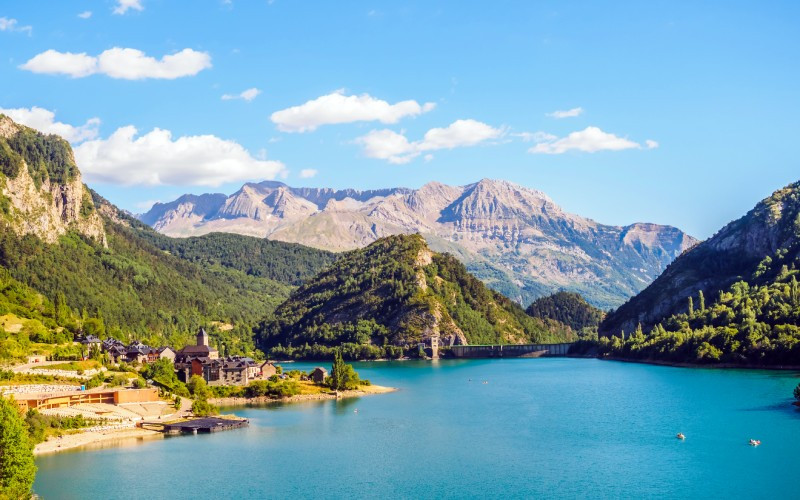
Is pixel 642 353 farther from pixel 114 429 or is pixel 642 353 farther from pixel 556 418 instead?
pixel 114 429

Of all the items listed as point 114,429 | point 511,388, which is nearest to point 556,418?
point 511,388

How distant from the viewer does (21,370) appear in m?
111

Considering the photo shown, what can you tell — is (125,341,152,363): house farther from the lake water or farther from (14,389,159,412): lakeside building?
(14,389,159,412): lakeside building

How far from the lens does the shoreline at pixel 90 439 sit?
8538 cm

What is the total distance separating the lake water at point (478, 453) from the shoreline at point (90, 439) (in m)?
2.83

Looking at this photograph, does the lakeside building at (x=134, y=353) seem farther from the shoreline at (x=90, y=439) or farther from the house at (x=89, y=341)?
the shoreline at (x=90, y=439)

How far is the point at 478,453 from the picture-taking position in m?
85.6

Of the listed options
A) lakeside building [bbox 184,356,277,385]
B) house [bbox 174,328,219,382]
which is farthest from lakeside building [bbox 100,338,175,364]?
lakeside building [bbox 184,356,277,385]

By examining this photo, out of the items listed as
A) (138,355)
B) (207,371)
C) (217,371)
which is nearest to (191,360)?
(207,371)

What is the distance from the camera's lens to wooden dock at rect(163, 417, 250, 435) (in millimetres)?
97250

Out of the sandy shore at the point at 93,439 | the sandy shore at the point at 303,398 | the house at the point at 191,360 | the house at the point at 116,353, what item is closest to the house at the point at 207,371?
the house at the point at 191,360

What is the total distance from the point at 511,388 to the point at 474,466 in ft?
229

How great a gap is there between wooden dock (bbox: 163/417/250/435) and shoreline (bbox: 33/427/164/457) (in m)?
1.96

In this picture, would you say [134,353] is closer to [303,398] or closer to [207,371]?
[207,371]
